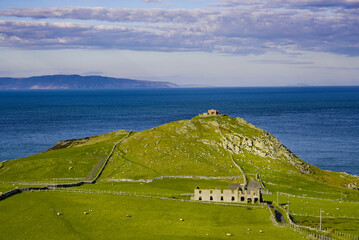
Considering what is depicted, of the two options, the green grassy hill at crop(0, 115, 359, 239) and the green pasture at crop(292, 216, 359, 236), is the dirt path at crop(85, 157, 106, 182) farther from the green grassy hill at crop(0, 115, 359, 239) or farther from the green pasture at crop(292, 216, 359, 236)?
the green pasture at crop(292, 216, 359, 236)

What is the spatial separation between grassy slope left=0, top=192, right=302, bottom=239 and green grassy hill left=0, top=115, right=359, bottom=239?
16cm

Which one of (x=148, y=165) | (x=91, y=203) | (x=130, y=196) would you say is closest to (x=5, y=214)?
(x=91, y=203)

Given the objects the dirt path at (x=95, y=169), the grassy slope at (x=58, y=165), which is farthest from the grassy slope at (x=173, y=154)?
the grassy slope at (x=58, y=165)

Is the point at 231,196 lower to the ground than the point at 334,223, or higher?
higher

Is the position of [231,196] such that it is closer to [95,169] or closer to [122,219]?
[122,219]

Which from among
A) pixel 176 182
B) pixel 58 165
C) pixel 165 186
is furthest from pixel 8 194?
pixel 176 182

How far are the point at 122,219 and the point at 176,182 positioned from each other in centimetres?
4291

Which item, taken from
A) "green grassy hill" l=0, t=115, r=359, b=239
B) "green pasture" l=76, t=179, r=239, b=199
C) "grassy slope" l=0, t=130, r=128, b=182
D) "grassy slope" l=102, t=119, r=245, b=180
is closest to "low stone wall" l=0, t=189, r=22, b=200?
"green grassy hill" l=0, t=115, r=359, b=239

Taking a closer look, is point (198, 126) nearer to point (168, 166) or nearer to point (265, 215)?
point (168, 166)

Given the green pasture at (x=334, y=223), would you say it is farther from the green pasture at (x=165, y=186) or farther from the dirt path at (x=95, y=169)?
the dirt path at (x=95, y=169)

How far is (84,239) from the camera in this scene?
66.6 metres

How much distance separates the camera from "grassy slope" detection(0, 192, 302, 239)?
69.9 metres

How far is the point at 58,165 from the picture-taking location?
131 m

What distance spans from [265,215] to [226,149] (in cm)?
5437
